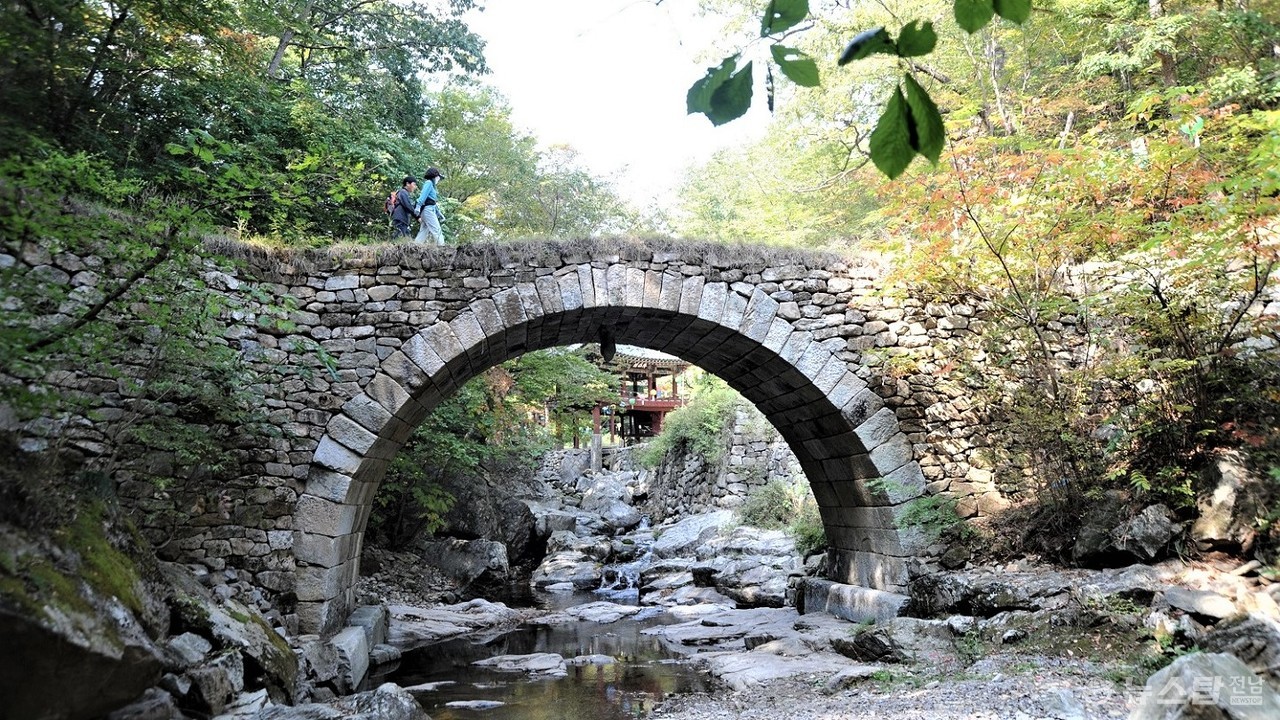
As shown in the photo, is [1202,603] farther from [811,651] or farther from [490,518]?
[490,518]

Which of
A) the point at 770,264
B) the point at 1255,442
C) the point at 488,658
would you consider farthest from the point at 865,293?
the point at 488,658

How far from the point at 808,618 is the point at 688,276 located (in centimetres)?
314

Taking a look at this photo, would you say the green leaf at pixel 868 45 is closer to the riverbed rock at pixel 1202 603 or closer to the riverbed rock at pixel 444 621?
the riverbed rock at pixel 1202 603

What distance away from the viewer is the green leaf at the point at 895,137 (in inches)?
36.2

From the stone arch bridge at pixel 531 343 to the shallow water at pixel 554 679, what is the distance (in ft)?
2.93

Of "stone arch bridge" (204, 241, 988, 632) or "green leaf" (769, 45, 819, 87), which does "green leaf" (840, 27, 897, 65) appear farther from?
"stone arch bridge" (204, 241, 988, 632)

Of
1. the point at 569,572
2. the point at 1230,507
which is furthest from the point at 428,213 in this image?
the point at 569,572

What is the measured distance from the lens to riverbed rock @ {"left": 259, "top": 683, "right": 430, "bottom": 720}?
127 inches

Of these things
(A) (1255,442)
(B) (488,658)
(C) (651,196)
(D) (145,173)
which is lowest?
(B) (488,658)

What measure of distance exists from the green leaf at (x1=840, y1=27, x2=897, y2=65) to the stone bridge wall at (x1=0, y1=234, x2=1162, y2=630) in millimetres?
4604

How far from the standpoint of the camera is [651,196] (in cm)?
2011

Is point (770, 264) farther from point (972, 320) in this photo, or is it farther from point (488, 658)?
point (488, 658)

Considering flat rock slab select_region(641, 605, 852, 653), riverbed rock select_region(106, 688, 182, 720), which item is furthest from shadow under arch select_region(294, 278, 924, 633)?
riverbed rock select_region(106, 688, 182, 720)

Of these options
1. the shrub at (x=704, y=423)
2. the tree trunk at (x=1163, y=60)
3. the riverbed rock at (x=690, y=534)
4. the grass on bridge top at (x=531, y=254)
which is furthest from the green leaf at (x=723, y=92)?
the shrub at (x=704, y=423)
